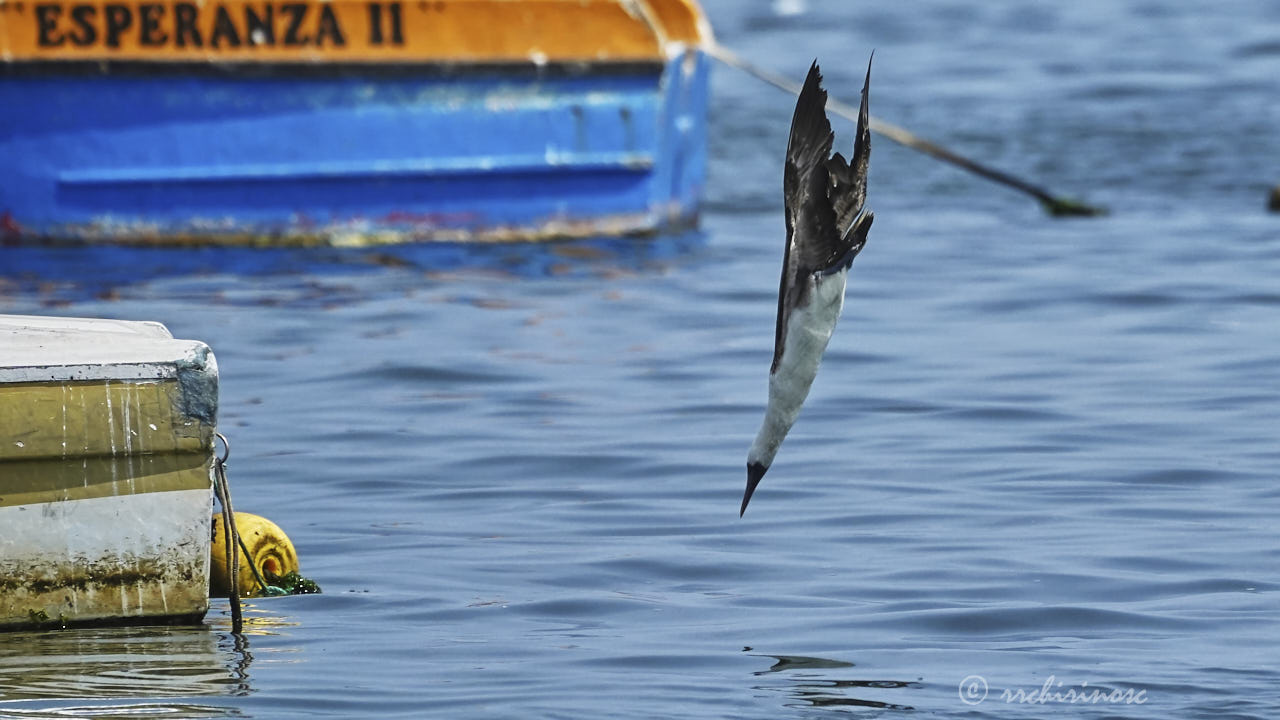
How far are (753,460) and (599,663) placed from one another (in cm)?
70

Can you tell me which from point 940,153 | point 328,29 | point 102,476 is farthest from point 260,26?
point 102,476

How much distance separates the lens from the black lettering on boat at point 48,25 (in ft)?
45.5

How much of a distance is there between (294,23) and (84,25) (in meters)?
1.33

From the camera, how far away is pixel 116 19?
14.0 m

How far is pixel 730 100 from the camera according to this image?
26438mm

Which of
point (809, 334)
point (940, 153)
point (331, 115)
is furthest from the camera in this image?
point (940, 153)

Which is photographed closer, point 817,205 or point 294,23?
point 817,205

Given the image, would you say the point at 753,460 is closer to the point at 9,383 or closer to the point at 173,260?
the point at 9,383

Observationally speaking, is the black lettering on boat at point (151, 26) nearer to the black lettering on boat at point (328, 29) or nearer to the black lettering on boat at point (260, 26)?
the black lettering on boat at point (260, 26)

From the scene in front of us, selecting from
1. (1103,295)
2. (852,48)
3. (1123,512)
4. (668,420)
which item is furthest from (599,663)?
(852,48)

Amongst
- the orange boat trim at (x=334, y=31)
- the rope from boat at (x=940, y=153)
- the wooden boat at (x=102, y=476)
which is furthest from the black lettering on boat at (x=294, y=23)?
the wooden boat at (x=102, y=476)

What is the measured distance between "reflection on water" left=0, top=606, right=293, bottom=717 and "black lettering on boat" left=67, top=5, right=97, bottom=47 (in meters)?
8.39

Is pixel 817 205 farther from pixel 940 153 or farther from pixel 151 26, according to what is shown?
pixel 940 153

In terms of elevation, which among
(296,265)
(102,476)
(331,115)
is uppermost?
(331,115)
